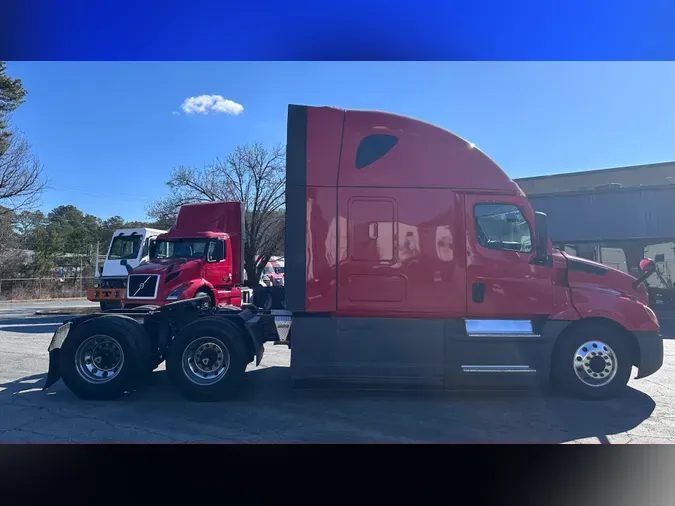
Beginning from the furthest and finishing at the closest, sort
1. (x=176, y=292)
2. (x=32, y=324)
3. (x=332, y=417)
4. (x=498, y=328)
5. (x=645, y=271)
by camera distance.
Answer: (x=32, y=324) < (x=176, y=292) < (x=645, y=271) < (x=498, y=328) < (x=332, y=417)

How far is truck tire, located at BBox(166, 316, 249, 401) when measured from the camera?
241 inches

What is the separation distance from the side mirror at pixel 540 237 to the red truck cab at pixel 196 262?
719 cm

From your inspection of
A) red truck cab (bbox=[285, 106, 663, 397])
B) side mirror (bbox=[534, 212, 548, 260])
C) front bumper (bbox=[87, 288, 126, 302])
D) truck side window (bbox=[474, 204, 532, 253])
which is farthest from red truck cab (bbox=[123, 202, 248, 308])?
side mirror (bbox=[534, 212, 548, 260])

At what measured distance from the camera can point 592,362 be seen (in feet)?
20.0

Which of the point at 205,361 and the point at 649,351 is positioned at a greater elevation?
the point at 649,351

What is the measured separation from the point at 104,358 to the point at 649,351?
7.39m

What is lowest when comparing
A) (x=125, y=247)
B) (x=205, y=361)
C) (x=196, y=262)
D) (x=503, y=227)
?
(x=205, y=361)

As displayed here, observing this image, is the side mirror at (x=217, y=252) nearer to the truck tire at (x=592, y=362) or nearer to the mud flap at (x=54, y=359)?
the mud flap at (x=54, y=359)

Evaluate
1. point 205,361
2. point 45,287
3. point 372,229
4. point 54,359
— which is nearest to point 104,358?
point 54,359

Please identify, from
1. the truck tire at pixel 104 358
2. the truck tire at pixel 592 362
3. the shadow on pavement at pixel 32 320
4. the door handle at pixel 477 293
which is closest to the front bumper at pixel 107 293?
the shadow on pavement at pixel 32 320

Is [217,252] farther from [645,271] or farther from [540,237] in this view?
[645,271]

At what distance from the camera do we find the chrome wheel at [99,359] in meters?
6.25

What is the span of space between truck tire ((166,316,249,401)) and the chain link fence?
25.5 m
